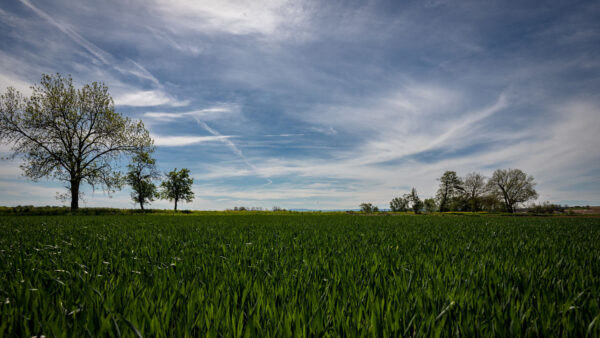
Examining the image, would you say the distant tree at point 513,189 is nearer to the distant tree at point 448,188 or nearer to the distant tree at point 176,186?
the distant tree at point 448,188

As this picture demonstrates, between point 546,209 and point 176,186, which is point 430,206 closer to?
point 546,209

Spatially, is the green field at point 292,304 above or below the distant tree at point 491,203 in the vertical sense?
above

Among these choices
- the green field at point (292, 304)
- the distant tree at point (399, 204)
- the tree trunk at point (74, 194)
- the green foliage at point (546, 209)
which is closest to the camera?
the green field at point (292, 304)

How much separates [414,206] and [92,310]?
93.0 m

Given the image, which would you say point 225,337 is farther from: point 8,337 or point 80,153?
point 80,153

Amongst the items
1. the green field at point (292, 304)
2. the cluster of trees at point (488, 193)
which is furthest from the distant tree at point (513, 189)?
the green field at point (292, 304)

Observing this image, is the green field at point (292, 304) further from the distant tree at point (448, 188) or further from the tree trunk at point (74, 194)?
the distant tree at point (448, 188)

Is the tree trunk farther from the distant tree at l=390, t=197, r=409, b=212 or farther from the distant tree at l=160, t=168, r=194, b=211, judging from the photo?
the distant tree at l=390, t=197, r=409, b=212

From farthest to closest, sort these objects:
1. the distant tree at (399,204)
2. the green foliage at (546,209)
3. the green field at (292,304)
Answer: the distant tree at (399,204), the green foliage at (546,209), the green field at (292,304)

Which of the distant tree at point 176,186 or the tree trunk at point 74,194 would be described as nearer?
the tree trunk at point 74,194

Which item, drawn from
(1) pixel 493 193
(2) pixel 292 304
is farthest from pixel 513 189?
(2) pixel 292 304

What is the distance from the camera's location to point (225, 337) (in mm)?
1284

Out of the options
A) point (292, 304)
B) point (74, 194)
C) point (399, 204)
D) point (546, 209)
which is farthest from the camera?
point (399, 204)

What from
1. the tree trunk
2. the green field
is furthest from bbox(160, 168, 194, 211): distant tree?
the green field
